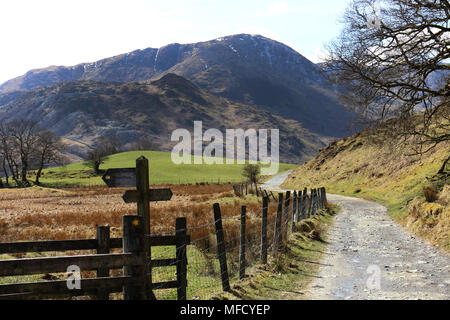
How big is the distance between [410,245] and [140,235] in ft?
40.1

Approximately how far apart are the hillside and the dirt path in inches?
48.8

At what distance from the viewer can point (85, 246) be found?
26.1 feet

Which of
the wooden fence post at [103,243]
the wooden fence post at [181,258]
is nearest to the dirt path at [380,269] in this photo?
the wooden fence post at [181,258]

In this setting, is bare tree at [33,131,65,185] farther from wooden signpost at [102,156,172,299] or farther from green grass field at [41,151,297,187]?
wooden signpost at [102,156,172,299]

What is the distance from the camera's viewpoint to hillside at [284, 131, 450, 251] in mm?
16953

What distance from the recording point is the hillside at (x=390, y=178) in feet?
55.6

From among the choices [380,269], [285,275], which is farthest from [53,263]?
[380,269]

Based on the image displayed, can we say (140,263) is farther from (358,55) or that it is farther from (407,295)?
(358,55)

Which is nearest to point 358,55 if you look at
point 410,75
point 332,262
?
point 410,75

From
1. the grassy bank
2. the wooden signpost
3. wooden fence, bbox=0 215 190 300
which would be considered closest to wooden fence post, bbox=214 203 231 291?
the grassy bank

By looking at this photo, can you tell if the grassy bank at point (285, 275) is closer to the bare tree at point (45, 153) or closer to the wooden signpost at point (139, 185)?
the wooden signpost at point (139, 185)

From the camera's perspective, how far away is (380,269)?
11.1 metres

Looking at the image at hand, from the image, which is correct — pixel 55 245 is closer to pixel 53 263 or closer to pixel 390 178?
pixel 53 263

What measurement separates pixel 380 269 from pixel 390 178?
35.9m
